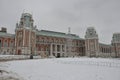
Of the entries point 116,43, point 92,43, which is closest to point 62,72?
point 92,43

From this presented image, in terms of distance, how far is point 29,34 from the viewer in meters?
57.9

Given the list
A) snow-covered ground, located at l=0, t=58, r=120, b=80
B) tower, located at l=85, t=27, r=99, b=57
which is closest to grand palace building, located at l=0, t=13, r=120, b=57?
tower, located at l=85, t=27, r=99, b=57

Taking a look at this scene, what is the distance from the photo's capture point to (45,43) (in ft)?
234

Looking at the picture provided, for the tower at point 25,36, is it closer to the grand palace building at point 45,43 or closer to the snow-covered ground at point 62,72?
the grand palace building at point 45,43

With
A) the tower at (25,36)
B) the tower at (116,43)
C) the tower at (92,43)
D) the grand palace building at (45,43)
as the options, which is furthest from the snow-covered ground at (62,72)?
the tower at (116,43)

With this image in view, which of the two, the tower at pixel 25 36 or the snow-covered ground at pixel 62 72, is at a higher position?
the tower at pixel 25 36

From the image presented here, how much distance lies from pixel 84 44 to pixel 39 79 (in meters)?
80.8

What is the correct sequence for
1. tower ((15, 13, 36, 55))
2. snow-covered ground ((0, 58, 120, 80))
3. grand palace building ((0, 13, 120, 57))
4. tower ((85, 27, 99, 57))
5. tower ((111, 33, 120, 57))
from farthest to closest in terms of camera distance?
A: tower ((111, 33, 120, 57)), tower ((85, 27, 99, 57)), grand palace building ((0, 13, 120, 57)), tower ((15, 13, 36, 55)), snow-covered ground ((0, 58, 120, 80))

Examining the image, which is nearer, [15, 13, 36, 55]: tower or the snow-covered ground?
the snow-covered ground

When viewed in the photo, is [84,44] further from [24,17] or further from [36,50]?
[24,17]

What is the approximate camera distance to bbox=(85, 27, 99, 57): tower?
8106 centimetres

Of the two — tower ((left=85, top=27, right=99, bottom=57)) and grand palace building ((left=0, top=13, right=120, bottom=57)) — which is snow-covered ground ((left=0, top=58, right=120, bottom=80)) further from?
tower ((left=85, top=27, right=99, bottom=57))

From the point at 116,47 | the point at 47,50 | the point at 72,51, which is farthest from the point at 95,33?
the point at 47,50

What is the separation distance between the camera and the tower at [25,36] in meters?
55.9
